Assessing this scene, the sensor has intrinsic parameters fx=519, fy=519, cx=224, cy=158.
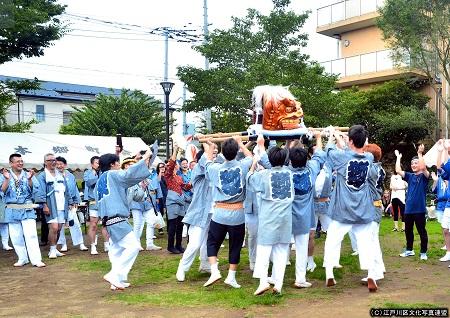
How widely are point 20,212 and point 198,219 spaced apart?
3.55 metres

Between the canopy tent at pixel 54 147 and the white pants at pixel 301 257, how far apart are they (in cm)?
949

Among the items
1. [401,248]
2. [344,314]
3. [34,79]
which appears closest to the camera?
[344,314]

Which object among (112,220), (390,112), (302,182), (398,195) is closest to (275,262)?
(302,182)

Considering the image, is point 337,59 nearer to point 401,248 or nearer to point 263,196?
point 401,248

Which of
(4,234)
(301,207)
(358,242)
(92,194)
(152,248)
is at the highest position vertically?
(301,207)

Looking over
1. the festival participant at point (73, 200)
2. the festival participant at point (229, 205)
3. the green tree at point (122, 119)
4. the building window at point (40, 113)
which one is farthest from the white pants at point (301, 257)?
the building window at point (40, 113)

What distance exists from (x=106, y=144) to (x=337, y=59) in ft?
42.1

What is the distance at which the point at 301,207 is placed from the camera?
6926 mm

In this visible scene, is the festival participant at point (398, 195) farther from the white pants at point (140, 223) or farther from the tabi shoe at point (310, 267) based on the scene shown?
the white pants at point (140, 223)

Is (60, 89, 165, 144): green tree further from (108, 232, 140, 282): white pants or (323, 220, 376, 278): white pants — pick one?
(323, 220, 376, 278): white pants

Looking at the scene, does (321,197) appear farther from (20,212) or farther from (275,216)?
(20,212)

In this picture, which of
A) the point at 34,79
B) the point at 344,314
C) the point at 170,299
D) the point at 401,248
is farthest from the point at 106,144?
the point at 344,314

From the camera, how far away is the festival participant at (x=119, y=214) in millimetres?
6926

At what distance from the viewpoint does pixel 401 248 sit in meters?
10.1
